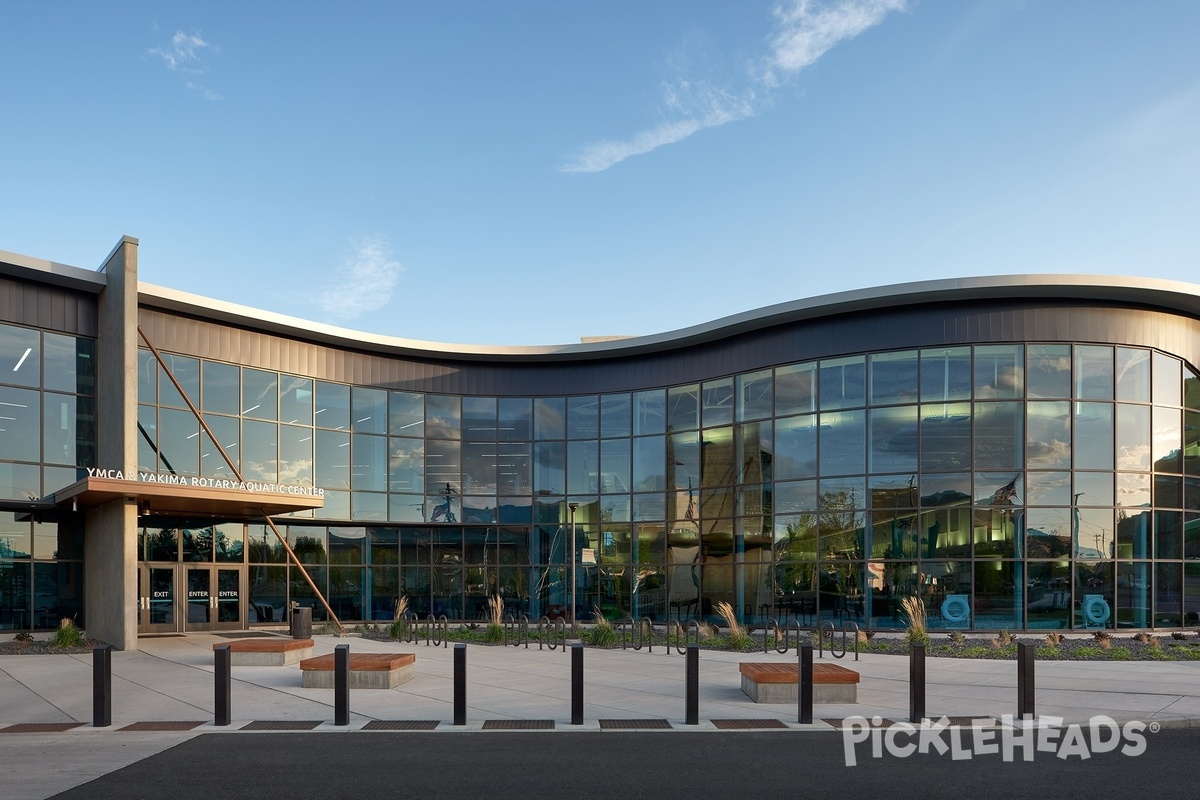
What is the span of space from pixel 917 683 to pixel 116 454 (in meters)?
20.2

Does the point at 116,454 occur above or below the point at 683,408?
below

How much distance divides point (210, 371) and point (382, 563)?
8726 mm

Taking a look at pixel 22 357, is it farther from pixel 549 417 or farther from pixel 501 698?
pixel 501 698

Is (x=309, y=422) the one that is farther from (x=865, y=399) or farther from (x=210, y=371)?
(x=865, y=399)

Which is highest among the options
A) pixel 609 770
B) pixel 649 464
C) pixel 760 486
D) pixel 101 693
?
pixel 649 464

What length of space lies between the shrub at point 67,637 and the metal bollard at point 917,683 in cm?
1938

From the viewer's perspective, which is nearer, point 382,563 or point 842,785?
point 842,785

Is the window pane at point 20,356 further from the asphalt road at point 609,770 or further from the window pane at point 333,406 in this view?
the asphalt road at point 609,770

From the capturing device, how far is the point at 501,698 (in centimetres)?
1454

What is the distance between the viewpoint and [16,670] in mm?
18750

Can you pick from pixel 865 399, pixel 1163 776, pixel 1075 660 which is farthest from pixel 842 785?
pixel 865 399

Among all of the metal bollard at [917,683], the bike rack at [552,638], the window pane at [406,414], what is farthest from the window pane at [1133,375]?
the window pane at [406,414]

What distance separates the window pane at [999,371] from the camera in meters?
26.7

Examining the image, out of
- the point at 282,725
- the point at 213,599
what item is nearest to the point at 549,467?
the point at 213,599
